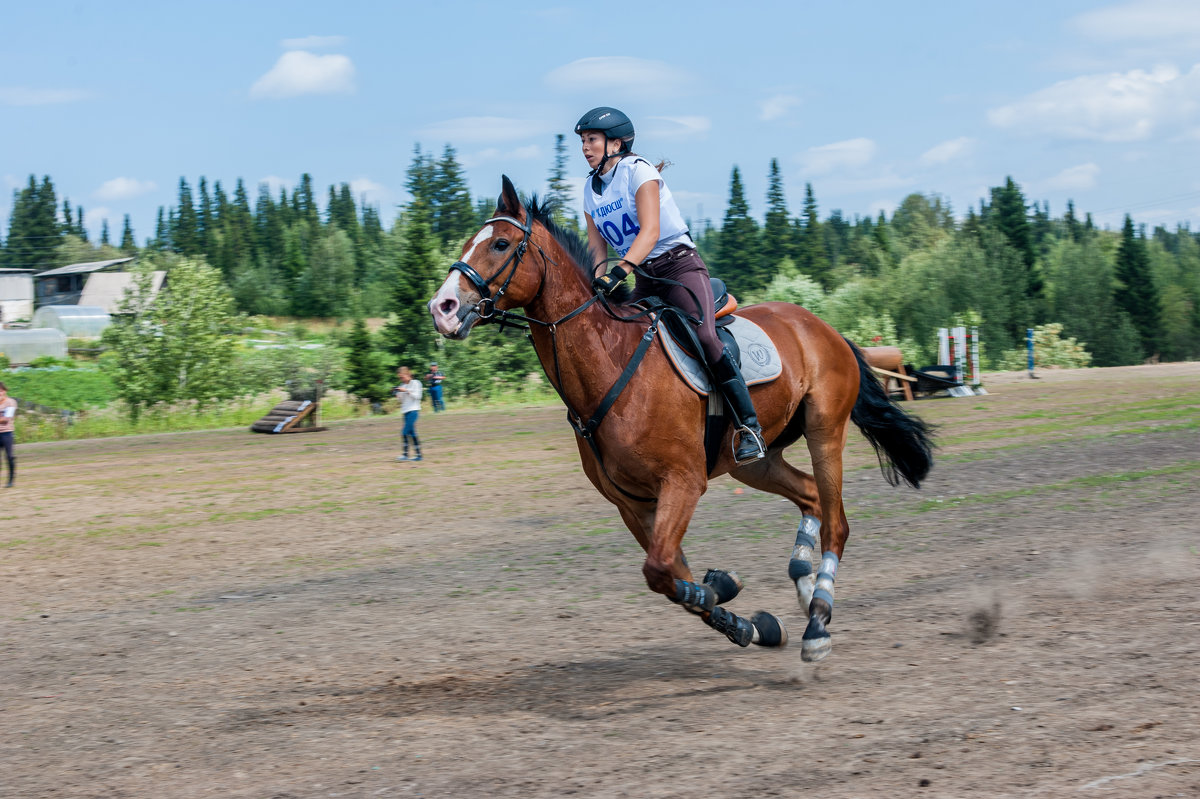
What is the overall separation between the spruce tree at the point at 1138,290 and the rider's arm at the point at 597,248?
85.5m

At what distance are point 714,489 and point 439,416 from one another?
2111 centimetres

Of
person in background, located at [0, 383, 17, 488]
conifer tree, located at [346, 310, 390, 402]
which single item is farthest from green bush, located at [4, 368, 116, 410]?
person in background, located at [0, 383, 17, 488]

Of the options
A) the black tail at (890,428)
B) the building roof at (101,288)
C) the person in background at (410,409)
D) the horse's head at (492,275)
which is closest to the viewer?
the horse's head at (492,275)

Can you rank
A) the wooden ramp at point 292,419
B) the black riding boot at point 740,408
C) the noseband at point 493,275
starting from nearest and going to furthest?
the noseband at point 493,275, the black riding boot at point 740,408, the wooden ramp at point 292,419

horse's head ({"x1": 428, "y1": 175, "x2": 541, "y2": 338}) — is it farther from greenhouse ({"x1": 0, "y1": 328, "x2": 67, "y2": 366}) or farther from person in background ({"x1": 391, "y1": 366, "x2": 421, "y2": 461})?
greenhouse ({"x1": 0, "y1": 328, "x2": 67, "y2": 366})

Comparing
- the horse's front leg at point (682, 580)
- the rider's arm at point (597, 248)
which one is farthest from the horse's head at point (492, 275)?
the horse's front leg at point (682, 580)

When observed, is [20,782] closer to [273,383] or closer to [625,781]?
[625,781]

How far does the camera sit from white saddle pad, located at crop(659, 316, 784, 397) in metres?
6.02

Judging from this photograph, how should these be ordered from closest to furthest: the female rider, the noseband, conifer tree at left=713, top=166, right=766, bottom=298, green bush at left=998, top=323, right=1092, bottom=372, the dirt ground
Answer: the dirt ground, the noseband, the female rider, green bush at left=998, top=323, right=1092, bottom=372, conifer tree at left=713, top=166, right=766, bottom=298

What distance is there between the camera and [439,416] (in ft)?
115

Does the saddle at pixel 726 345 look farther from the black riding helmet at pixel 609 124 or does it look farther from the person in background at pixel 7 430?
the person in background at pixel 7 430

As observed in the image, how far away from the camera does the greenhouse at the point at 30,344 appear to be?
70.6 metres

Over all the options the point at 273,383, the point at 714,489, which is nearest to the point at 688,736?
the point at 714,489

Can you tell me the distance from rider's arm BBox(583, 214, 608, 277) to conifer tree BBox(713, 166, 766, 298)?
9736cm
